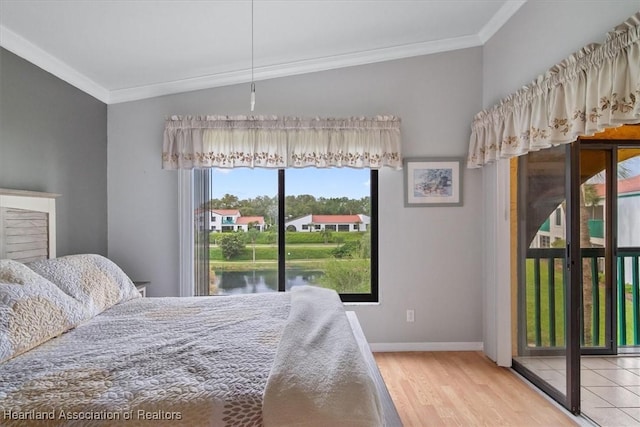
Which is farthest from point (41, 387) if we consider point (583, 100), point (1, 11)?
point (583, 100)

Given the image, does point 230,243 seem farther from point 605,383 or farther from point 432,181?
point 605,383

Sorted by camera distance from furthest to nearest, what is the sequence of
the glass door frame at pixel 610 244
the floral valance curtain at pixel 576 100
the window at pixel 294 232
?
the window at pixel 294 232, the glass door frame at pixel 610 244, the floral valance curtain at pixel 576 100

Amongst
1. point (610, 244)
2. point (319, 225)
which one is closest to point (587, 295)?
point (610, 244)

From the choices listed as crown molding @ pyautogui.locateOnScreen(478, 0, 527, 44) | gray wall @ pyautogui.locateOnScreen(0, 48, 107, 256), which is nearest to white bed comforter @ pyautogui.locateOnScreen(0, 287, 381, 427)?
gray wall @ pyautogui.locateOnScreen(0, 48, 107, 256)

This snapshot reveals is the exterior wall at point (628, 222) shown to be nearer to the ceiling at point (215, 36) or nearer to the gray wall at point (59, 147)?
the ceiling at point (215, 36)

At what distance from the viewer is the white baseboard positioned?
347 cm

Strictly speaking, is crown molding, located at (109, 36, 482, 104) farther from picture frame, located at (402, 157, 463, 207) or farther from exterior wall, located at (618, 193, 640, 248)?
exterior wall, located at (618, 193, 640, 248)

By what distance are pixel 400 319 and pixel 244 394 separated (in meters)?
2.62

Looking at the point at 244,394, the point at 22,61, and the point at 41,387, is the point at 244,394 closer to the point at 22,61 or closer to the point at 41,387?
the point at 41,387

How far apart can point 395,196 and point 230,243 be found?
1.67 meters

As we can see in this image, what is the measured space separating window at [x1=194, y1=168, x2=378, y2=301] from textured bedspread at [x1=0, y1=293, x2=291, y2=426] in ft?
5.53

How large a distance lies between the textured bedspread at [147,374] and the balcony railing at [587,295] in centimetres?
202

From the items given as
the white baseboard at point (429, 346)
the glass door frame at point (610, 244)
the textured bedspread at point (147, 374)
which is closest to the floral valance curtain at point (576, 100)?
the glass door frame at point (610, 244)

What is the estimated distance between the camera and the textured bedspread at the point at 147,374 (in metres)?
1.04
